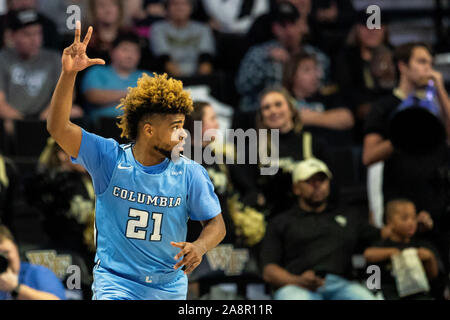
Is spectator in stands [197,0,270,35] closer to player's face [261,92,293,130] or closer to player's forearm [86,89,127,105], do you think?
player's forearm [86,89,127,105]

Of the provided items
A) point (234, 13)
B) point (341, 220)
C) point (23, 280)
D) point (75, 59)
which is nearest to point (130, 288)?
point (75, 59)

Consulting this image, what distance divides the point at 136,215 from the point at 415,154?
2593mm

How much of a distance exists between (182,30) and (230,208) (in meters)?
2.49

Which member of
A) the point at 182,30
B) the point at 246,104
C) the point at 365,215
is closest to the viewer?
the point at 365,215

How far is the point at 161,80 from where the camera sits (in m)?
3.43

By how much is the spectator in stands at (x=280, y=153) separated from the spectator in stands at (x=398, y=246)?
736 millimetres

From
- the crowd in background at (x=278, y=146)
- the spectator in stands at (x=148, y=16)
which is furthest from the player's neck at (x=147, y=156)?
the spectator in stands at (x=148, y=16)

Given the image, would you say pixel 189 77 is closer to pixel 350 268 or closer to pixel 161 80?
pixel 350 268

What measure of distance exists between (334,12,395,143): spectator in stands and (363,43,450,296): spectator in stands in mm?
1365

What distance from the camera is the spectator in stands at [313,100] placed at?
6539mm

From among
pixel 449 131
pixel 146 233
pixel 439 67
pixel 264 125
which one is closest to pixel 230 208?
pixel 264 125

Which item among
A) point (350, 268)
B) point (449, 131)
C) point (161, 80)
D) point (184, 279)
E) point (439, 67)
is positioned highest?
point (439, 67)

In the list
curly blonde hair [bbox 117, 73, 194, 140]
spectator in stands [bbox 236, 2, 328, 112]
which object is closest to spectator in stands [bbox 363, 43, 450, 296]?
spectator in stands [bbox 236, 2, 328, 112]

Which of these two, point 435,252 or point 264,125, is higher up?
point 264,125
